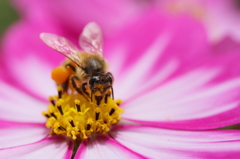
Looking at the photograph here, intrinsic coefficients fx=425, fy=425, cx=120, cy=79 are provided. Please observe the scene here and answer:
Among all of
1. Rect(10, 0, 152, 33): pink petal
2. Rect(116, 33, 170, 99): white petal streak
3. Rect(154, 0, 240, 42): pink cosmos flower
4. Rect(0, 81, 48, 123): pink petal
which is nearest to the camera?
Rect(0, 81, 48, 123): pink petal

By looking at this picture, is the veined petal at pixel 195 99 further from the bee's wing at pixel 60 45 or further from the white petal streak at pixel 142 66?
the bee's wing at pixel 60 45

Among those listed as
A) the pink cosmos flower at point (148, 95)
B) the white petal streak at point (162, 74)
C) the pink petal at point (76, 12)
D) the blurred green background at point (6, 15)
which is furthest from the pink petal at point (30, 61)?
→ the blurred green background at point (6, 15)

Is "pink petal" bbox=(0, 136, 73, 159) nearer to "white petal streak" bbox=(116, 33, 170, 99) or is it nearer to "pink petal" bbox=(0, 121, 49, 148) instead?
"pink petal" bbox=(0, 121, 49, 148)

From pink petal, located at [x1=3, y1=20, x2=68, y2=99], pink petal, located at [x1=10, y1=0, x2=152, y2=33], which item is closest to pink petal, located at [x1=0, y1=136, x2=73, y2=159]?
pink petal, located at [x1=3, y1=20, x2=68, y2=99]

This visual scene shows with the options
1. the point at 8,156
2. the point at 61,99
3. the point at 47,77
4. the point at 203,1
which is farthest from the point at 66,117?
the point at 203,1

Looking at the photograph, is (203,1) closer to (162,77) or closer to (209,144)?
(162,77)
